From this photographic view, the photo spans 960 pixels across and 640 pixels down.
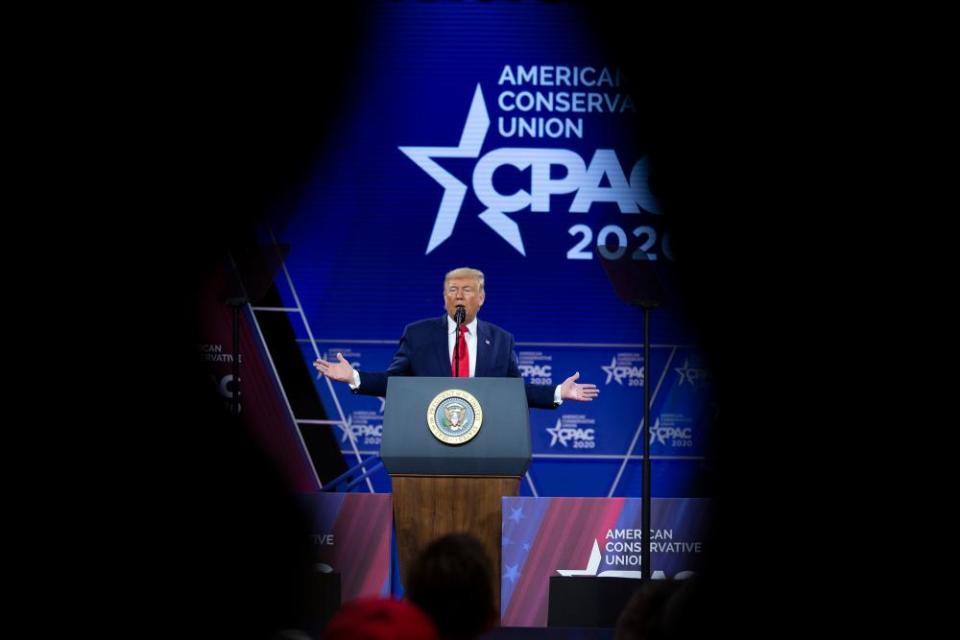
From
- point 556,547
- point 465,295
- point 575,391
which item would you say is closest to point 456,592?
point 556,547

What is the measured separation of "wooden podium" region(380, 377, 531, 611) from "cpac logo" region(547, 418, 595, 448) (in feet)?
8.18

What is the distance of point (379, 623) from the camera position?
1.55 meters

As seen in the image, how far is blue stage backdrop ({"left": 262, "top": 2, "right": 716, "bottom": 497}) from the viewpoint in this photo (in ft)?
23.0

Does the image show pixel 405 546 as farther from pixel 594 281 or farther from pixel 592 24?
pixel 592 24

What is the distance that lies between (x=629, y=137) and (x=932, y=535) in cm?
544

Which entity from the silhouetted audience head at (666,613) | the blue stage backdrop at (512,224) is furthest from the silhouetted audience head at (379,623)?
the blue stage backdrop at (512,224)

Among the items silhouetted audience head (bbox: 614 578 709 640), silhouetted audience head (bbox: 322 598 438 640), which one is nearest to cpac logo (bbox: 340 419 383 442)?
silhouetted audience head (bbox: 614 578 709 640)

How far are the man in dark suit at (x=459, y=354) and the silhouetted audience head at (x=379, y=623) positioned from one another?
11.7 feet

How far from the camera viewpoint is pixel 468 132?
708 cm

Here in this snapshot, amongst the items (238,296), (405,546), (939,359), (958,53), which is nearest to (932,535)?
(939,359)

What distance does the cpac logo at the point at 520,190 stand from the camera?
276 inches

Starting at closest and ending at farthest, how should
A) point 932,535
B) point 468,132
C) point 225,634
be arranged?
point 225,634, point 932,535, point 468,132

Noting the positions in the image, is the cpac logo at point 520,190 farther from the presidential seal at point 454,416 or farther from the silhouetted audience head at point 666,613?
the silhouetted audience head at point 666,613

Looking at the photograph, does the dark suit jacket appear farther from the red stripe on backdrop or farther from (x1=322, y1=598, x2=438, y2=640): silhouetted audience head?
(x1=322, y1=598, x2=438, y2=640): silhouetted audience head
